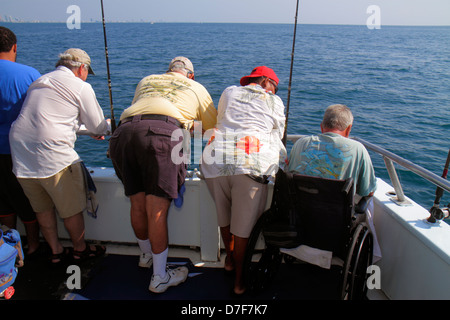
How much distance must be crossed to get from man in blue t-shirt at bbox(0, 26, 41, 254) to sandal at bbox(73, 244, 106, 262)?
40 centimetres

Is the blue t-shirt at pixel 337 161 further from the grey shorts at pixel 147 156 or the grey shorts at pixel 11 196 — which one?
the grey shorts at pixel 11 196

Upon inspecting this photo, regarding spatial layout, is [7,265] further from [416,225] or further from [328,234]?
[416,225]

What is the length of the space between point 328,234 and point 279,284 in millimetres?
704

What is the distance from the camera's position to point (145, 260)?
2.48 metres

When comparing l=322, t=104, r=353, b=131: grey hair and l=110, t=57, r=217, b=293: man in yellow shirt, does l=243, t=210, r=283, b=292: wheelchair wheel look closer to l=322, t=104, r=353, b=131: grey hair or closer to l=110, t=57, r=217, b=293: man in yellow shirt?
l=110, t=57, r=217, b=293: man in yellow shirt

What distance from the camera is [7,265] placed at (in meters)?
1.99

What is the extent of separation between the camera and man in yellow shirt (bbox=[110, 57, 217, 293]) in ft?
6.27

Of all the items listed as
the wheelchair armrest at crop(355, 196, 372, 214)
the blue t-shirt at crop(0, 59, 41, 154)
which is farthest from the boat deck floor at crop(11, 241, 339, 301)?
the blue t-shirt at crop(0, 59, 41, 154)

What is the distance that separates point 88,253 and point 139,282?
1.68 ft

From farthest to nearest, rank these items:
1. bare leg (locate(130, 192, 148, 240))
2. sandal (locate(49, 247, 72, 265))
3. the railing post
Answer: sandal (locate(49, 247, 72, 265)) → the railing post → bare leg (locate(130, 192, 148, 240))

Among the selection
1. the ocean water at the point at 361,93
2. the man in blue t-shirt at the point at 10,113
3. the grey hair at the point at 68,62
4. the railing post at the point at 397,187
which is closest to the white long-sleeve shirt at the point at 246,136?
the railing post at the point at 397,187

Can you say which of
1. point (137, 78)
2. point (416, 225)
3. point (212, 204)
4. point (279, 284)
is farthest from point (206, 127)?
point (137, 78)

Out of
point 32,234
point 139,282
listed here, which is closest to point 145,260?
point 139,282

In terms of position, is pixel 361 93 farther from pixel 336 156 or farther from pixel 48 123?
pixel 48 123
